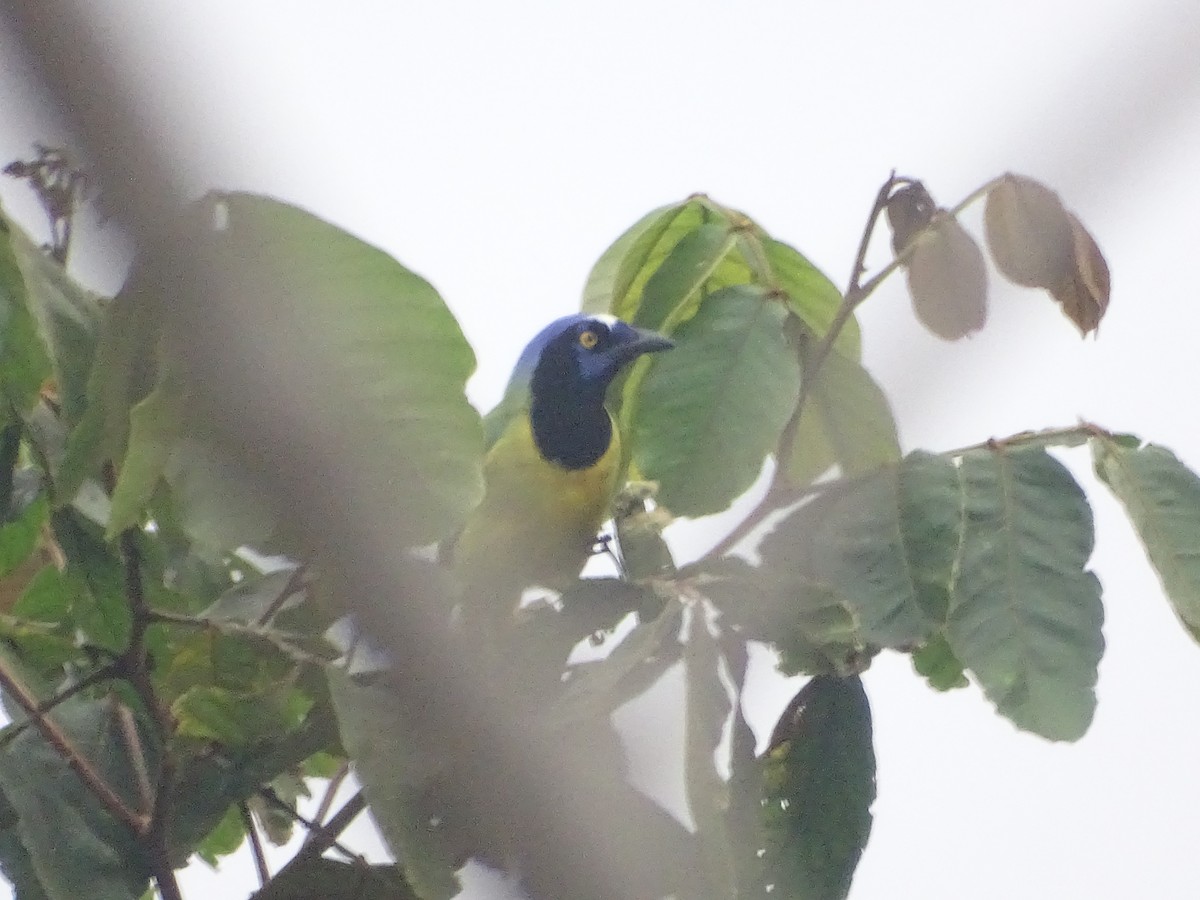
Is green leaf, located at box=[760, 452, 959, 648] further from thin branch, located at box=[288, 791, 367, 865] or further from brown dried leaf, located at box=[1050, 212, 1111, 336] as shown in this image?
thin branch, located at box=[288, 791, 367, 865]

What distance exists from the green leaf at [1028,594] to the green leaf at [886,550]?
0.06 ft

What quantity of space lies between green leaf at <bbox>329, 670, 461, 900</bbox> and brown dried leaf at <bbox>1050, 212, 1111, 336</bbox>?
0.62 m

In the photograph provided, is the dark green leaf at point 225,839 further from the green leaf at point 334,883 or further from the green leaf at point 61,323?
the green leaf at point 61,323

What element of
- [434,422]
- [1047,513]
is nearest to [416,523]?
[434,422]

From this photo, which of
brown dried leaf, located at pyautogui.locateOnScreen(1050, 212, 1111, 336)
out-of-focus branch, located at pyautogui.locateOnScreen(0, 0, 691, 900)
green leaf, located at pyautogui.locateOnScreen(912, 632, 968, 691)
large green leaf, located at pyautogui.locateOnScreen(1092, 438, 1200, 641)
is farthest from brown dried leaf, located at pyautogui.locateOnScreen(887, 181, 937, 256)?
out-of-focus branch, located at pyautogui.locateOnScreen(0, 0, 691, 900)

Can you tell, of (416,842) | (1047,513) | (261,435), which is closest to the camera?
(261,435)

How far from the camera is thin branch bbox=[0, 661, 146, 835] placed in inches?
42.3

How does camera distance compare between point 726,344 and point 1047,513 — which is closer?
point 1047,513

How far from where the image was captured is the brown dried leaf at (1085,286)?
1084 mm

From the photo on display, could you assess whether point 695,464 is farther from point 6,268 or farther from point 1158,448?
point 6,268

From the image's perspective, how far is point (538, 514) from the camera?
70.3 inches

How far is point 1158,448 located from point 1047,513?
0.43 ft

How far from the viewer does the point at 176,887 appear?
112 centimetres

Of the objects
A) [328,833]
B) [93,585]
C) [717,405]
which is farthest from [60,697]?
[717,405]
